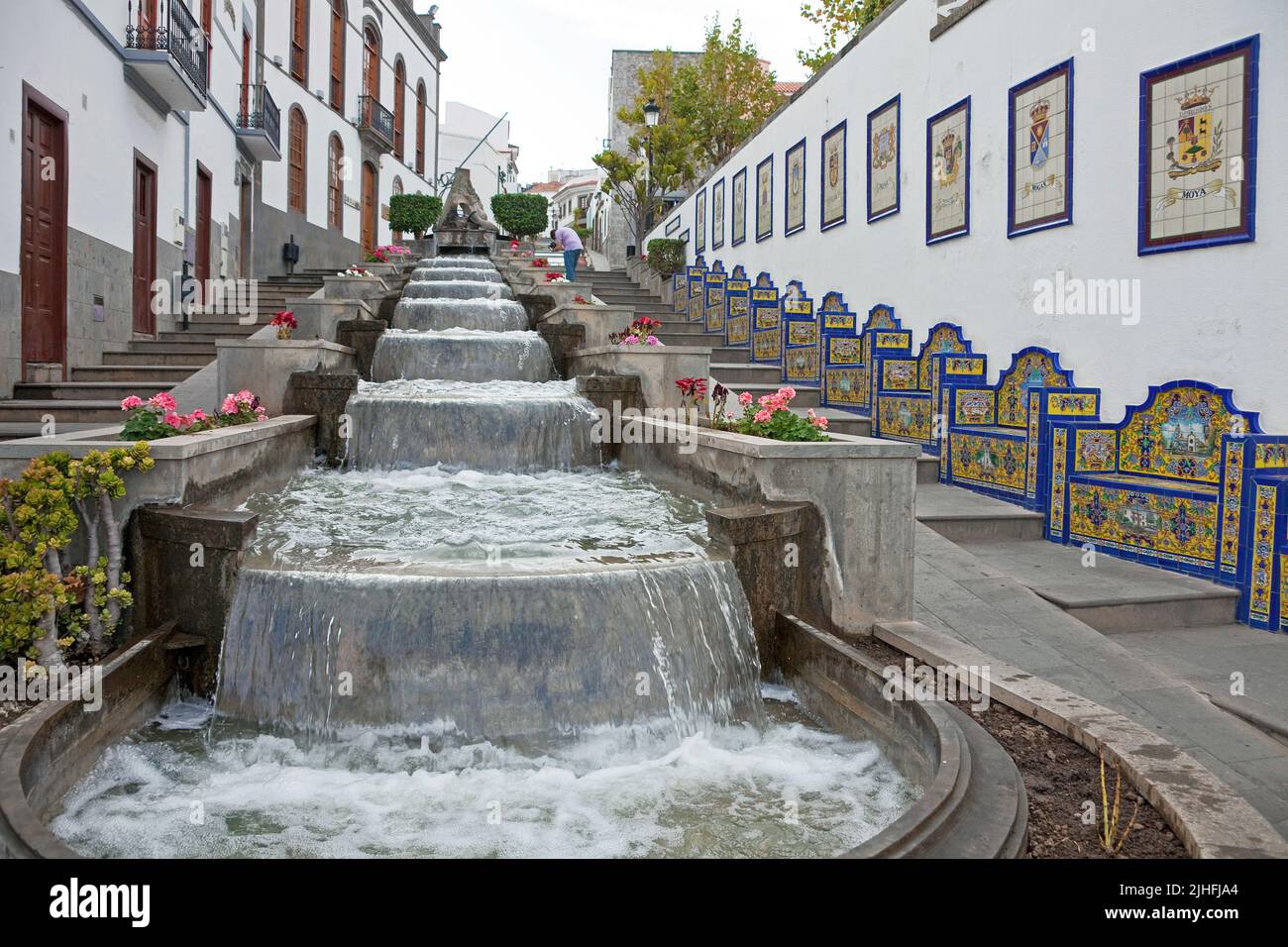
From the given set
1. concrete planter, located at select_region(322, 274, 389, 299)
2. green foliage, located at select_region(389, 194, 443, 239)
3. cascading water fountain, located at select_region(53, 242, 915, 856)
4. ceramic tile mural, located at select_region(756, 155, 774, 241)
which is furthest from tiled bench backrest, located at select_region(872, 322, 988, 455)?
green foliage, located at select_region(389, 194, 443, 239)

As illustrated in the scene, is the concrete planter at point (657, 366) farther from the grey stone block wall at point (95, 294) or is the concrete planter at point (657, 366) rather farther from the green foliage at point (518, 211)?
the green foliage at point (518, 211)

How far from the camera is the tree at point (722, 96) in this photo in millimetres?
29547

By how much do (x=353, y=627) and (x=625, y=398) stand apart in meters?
5.24

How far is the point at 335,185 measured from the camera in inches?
1011

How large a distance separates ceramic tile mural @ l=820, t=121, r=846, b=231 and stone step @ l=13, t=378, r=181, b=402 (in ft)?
28.8

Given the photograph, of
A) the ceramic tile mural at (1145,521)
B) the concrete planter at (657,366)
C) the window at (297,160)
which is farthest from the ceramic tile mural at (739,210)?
the ceramic tile mural at (1145,521)

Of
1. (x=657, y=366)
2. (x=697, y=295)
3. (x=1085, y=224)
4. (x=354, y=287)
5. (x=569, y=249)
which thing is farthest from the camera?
(x=569, y=249)

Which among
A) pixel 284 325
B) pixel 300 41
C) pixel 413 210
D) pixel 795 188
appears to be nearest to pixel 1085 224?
pixel 284 325

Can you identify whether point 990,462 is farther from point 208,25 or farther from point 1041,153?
point 208,25

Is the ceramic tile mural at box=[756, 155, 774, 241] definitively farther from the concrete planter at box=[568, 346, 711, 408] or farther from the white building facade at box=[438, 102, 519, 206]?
the white building facade at box=[438, 102, 519, 206]

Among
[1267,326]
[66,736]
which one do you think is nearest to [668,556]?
[66,736]

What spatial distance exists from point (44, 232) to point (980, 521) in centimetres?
976

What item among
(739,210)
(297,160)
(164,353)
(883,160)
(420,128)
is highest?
(420,128)
